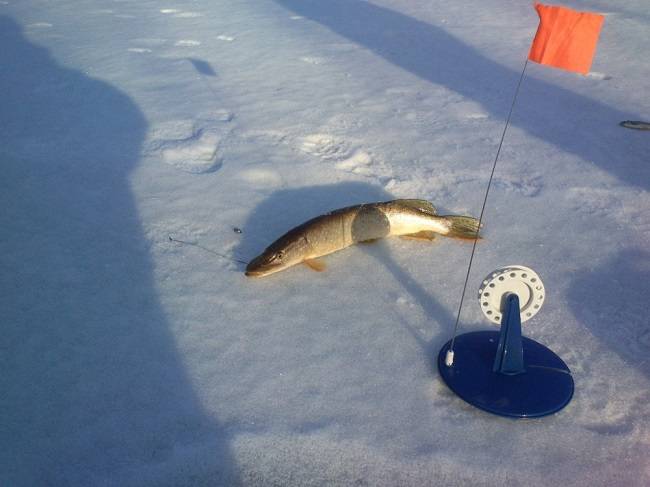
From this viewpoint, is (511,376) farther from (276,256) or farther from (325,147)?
(325,147)

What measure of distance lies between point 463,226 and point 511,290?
111 cm

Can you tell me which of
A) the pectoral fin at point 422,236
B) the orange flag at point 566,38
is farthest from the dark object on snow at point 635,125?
the pectoral fin at point 422,236

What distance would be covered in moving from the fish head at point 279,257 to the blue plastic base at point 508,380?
1.10m

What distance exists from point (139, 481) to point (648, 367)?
2.56m

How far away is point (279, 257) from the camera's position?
3293 millimetres

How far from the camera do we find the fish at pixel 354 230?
331 centimetres

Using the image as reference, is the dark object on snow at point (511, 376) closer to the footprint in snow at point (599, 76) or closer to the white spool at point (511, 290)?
the white spool at point (511, 290)

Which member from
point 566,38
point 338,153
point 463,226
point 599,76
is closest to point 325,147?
point 338,153

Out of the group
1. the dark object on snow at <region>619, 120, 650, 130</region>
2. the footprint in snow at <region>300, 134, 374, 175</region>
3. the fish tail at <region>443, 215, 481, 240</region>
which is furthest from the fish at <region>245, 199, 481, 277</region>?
the dark object on snow at <region>619, 120, 650, 130</region>

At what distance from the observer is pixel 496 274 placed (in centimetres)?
247

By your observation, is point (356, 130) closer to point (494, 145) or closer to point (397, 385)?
point (494, 145)

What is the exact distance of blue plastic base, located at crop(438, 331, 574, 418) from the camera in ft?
8.05

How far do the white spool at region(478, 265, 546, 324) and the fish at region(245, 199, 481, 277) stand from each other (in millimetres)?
867

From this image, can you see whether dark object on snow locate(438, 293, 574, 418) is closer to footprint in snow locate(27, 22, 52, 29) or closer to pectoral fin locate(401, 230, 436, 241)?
pectoral fin locate(401, 230, 436, 241)
